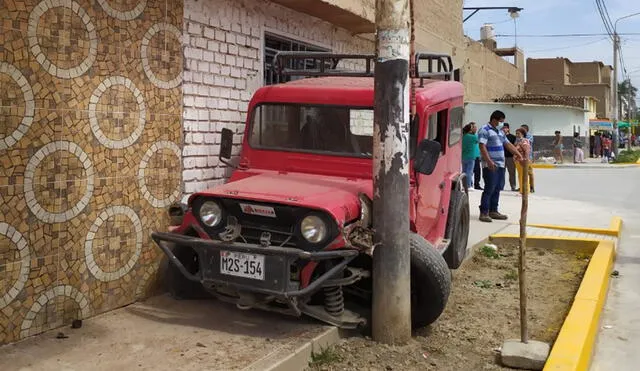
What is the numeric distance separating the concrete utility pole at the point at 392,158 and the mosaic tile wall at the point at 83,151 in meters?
1.88

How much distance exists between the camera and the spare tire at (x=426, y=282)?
14.4 ft

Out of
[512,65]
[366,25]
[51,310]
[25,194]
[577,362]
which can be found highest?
[512,65]

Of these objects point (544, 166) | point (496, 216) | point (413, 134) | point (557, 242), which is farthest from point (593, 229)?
point (544, 166)

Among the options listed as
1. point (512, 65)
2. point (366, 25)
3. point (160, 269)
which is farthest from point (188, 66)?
point (512, 65)

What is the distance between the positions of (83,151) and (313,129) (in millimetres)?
1871

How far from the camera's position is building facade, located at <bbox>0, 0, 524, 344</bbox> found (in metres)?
3.86

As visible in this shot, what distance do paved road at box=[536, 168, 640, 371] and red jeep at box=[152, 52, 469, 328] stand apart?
148 cm

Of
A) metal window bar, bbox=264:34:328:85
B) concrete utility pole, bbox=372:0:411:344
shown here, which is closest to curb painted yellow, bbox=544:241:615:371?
concrete utility pole, bbox=372:0:411:344

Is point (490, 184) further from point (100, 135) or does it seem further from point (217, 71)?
point (100, 135)

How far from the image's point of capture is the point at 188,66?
213 inches

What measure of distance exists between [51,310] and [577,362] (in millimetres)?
3552

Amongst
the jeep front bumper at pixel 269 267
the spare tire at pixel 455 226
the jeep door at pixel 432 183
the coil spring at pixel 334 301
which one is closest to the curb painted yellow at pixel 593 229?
the spare tire at pixel 455 226

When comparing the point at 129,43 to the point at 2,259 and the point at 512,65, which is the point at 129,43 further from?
the point at 512,65

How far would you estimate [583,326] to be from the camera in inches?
184
